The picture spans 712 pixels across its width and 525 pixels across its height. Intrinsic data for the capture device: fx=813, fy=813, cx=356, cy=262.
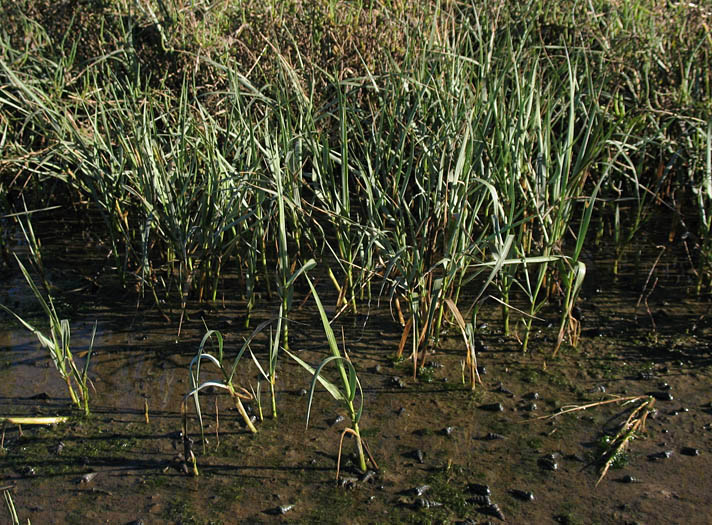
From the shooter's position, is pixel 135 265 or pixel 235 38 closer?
pixel 135 265

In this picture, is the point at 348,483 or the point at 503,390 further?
the point at 503,390

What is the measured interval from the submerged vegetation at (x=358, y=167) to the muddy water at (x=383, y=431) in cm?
8

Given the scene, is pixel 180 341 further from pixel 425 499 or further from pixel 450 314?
pixel 425 499

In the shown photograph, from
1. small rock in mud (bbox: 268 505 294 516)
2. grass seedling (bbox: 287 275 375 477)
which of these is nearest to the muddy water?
small rock in mud (bbox: 268 505 294 516)

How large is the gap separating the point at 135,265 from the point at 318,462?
1.70 meters

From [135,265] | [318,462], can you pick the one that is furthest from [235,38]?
[318,462]

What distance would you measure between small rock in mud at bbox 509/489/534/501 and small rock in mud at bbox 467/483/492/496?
66 mm

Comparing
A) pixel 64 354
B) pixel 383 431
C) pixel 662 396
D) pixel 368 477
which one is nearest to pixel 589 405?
pixel 662 396

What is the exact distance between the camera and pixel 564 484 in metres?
2.35

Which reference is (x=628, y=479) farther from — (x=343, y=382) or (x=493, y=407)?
(x=343, y=382)

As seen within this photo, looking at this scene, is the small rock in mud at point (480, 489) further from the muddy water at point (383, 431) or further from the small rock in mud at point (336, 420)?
the small rock in mud at point (336, 420)

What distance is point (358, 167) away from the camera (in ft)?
10.4

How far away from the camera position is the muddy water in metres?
2.28

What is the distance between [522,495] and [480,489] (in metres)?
0.12
